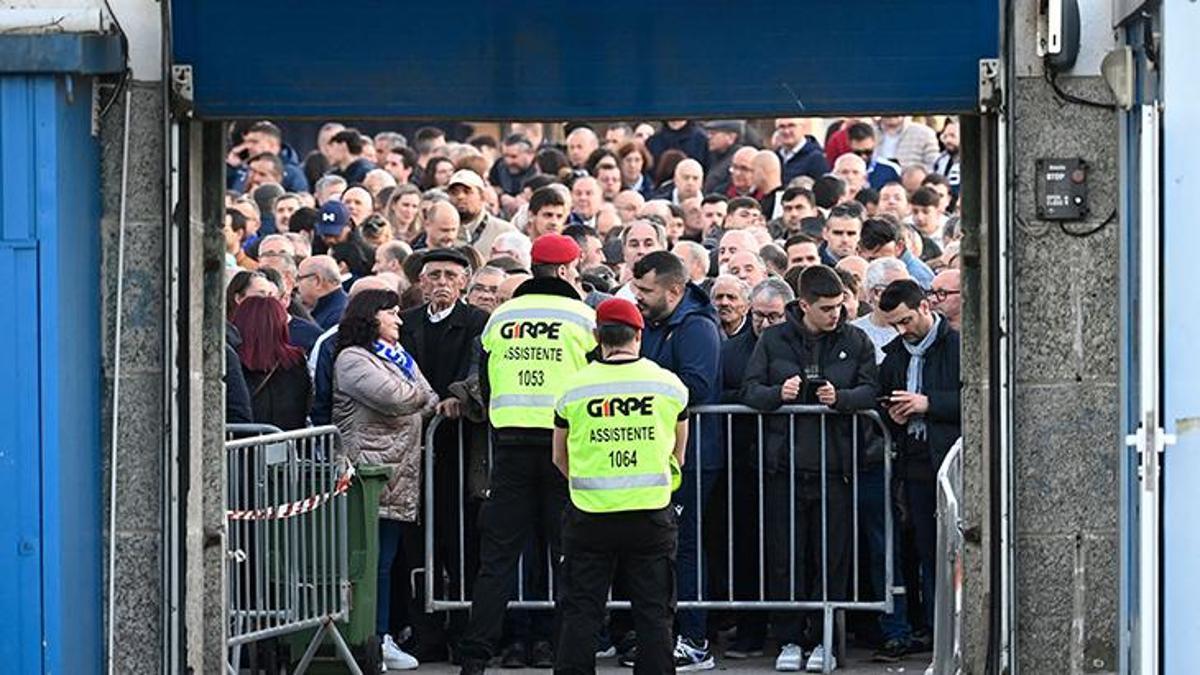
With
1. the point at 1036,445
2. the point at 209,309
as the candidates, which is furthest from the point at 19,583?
the point at 1036,445

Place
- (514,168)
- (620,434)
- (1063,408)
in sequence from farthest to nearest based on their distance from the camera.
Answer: (514,168) → (620,434) → (1063,408)

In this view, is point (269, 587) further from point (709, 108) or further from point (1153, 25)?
point (1153, 25)

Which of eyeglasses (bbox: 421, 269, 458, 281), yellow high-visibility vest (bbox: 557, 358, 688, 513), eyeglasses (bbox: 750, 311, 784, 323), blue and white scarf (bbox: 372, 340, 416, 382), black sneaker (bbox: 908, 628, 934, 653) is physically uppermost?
eyeglasses (bbox: 421, 269, 458, 281)

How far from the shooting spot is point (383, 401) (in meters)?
13.2

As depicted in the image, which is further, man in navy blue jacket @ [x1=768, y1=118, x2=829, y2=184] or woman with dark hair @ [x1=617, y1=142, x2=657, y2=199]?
woman with dark hair @ [x1=617, y1=142, x2=657, y2=199]

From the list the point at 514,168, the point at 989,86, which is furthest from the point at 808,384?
the point at 514,168

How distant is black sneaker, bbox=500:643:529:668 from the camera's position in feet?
44.3

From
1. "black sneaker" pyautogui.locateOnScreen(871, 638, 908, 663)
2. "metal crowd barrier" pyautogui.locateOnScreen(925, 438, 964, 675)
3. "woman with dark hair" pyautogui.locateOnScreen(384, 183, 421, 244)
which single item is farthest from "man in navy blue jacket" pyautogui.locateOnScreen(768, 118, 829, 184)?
"metal crowd barrier" pyautogui.locateOnScreen(925, 438, 964, 675)

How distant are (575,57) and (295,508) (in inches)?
119

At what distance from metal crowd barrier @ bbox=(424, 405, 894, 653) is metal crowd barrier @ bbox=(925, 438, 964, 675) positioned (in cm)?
200

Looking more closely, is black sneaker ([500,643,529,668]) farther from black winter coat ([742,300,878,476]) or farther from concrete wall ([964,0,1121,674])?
concrete wall ([964,0,1121,674])

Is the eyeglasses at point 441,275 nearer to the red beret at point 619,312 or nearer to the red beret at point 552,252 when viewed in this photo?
the red beret at point 552,252

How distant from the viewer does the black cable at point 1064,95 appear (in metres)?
10.1

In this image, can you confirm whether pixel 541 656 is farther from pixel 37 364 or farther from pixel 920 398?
pixel 37 364
